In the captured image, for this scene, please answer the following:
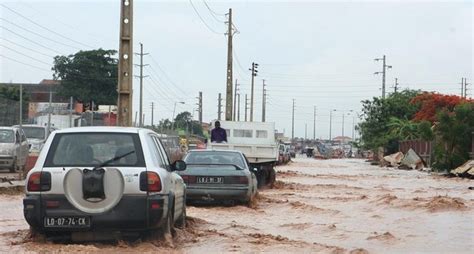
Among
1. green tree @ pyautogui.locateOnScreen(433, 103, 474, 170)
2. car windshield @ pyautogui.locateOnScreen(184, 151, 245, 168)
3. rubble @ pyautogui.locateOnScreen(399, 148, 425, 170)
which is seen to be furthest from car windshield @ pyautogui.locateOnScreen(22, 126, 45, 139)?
rubble @ pyautogui.locateOnScreen(399, 148, 425, 170)

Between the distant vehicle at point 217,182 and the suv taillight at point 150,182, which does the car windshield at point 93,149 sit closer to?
the suv taillight at point 150,182

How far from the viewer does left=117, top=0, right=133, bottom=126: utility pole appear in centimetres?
2019

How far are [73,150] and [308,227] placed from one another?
5.08 metres

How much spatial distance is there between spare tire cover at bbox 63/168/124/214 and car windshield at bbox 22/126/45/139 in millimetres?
17310

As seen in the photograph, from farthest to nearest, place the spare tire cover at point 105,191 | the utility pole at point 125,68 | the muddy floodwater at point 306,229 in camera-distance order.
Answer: the utility pole at point 125,68, the muddy floodwater at point 306,229, the spare tire cover at point 105,191

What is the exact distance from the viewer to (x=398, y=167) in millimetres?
51344

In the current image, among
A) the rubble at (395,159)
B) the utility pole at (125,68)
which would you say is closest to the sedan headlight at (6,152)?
the utility pole at (125,68)

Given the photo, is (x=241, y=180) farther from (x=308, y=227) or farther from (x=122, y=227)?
(x=122, y=227)

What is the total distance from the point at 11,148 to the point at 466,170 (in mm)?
19984

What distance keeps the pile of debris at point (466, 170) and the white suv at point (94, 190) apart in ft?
82.2

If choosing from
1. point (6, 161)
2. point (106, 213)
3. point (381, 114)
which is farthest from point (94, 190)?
point (381, 114)

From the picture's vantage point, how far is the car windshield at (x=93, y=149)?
8.74 meters

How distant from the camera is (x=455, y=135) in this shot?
35.1 metres

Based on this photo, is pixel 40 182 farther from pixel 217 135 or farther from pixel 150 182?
pixel 217 135
